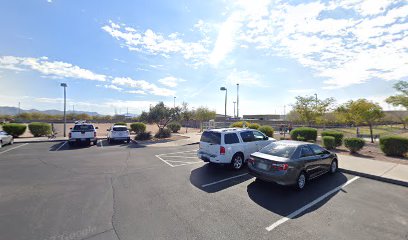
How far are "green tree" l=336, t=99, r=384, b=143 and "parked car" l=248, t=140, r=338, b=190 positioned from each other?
1672 cm

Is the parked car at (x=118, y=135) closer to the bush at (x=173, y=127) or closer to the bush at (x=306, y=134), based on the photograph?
the bush at (x=173, y=127)

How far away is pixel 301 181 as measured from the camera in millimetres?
6453

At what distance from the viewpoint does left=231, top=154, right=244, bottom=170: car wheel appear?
8594 mm

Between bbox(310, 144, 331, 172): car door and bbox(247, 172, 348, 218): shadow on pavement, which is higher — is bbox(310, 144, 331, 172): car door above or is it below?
above

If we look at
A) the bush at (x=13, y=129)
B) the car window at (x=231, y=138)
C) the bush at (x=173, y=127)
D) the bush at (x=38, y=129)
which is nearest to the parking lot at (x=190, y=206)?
the car window at (x=231, y=138)

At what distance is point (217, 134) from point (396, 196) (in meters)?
5.83

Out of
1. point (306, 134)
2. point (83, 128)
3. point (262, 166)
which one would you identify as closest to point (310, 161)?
point (262, 166)

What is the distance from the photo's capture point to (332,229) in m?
4.21

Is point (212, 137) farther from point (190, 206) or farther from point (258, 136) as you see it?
point (190, 206)

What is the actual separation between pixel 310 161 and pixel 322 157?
972 mm

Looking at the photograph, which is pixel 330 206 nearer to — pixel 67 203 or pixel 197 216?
pixel 197 216

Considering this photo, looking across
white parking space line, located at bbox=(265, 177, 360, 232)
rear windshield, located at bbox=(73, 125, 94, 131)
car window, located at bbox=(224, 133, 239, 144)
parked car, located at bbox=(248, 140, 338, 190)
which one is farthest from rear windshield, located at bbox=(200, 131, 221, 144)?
rear windshield, located at bbox=(73, 125, 94, 131)

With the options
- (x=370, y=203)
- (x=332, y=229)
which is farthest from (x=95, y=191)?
(x=370, y=203)

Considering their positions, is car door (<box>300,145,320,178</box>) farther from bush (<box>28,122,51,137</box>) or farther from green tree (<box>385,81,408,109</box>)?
bush (<box>28,122,51,137</box>)
